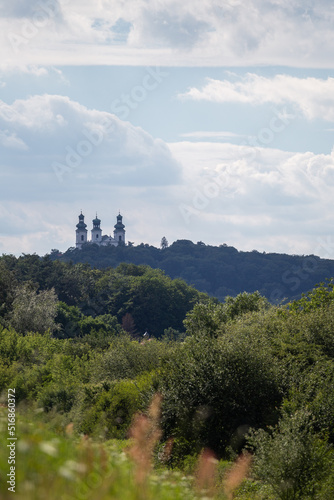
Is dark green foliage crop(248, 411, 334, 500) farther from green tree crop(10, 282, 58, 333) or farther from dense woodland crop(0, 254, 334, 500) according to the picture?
green tree crop(10, 282, 58, 333)

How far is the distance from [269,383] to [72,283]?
10819cm

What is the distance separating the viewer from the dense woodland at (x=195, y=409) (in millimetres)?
7241

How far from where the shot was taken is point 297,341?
132ft

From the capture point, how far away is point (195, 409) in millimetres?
32188

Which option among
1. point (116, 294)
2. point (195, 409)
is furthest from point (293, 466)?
point (116, 294)

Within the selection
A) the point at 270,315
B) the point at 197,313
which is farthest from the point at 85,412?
the point at 197,313

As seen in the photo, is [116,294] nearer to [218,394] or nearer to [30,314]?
[30,314]

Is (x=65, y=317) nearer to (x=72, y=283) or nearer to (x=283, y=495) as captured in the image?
(x=72, y=283)

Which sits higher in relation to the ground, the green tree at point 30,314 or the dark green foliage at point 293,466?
the green tree at point 30,314

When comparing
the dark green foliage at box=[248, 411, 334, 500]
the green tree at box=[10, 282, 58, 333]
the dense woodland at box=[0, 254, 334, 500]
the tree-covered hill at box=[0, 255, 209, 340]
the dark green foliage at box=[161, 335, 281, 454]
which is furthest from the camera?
the tree-covered hill at box=[0, 255, 209, 340]

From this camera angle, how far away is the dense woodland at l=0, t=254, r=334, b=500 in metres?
7.24

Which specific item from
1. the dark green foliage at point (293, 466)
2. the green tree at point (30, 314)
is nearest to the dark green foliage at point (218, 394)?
the dark green foliage at point (293, 466)

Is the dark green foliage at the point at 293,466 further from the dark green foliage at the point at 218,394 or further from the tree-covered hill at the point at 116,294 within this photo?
the tree-covered hill at the point at 116,294

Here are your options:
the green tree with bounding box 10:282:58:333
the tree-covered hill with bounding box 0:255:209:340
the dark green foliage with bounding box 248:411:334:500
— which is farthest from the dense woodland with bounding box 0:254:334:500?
the tree-covered hill with bounding box 0:255:209:340
